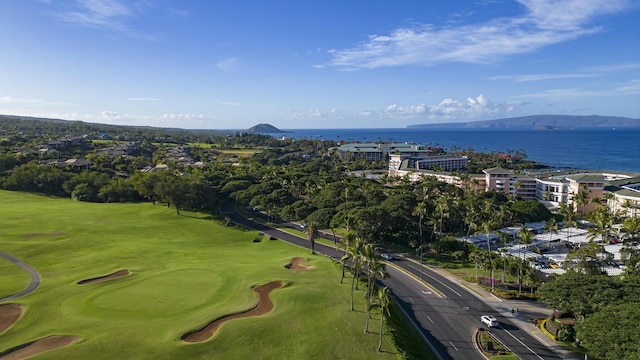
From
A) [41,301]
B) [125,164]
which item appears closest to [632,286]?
[41,301]

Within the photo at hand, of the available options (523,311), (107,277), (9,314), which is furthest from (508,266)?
(9,314)

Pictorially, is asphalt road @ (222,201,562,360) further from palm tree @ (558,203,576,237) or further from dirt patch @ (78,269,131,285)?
palm tree @ (558,203,576,237)

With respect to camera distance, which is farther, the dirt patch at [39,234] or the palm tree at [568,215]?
the palm tree at [568,215]

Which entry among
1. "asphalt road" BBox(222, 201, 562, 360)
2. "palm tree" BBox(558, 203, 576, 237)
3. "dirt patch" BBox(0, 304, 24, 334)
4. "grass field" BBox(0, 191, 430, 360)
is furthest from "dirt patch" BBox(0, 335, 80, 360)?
"palm tree" BBox(558, 203, 576, 237)

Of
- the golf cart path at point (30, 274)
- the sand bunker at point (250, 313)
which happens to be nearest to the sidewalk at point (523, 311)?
the sand bunker at point (250, 313)

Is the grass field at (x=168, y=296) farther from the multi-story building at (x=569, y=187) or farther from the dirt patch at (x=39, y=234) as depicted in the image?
the multi-story building at (x=569, y=187)

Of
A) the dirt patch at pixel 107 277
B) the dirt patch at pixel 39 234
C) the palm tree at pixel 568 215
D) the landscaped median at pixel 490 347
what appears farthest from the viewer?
the palm tree at pixel 568 215

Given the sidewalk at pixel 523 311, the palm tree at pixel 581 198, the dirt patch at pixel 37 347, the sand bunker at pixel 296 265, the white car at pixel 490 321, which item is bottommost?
the sidewalk at pixel 523 311

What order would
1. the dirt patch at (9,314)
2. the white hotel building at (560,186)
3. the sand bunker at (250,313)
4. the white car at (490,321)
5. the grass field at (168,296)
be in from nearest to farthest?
the grass field at (168,296), the sand bunker at (250,313), the dirt patch at (9,314), the white car at (490,321), the white hotel building at (560,186)
